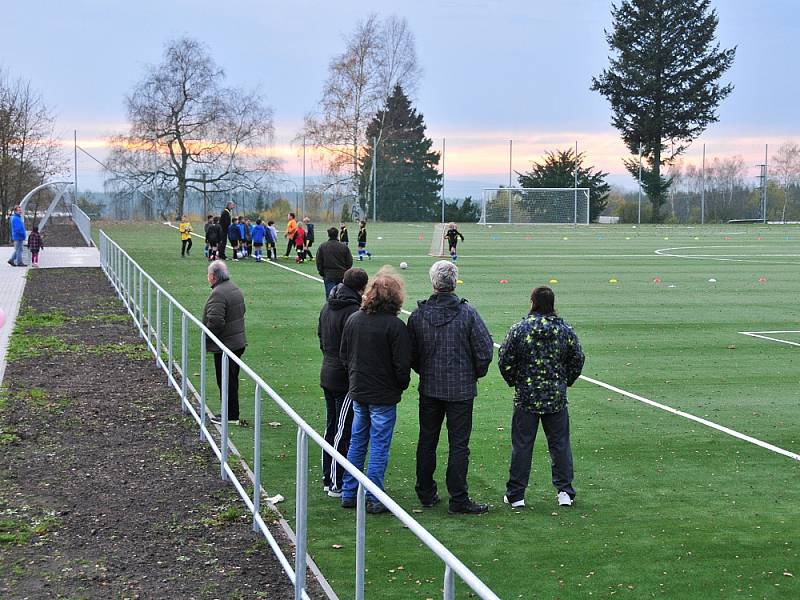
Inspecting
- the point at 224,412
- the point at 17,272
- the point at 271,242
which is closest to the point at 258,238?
the point at 271,242

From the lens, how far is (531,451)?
8.07 m

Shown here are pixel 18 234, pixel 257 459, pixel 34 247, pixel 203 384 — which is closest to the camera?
pixel 257 459

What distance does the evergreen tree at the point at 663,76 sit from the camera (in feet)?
280

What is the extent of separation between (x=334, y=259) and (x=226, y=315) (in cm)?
529

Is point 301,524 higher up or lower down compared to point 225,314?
lower down

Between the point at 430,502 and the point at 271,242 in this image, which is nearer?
the point at 430,502

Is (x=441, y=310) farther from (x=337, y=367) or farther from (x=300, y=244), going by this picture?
(x=300, y=244)

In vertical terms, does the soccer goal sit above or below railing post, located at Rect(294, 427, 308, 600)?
above

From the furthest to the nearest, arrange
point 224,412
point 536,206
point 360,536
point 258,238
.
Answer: point 536,206
point 258,238
point 224,412
point 360,536

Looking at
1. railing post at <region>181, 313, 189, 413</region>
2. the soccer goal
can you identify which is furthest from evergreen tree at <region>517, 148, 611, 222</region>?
railing post at <region>181, 313, 189, 413</region>

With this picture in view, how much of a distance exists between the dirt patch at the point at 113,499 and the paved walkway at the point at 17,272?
68.7 inches

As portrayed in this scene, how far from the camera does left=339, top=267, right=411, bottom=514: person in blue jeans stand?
7598 millimetres

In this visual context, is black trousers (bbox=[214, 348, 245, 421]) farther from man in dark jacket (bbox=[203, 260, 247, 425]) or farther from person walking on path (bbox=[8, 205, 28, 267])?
person walking on path (bbox=[8, 205, 28, 267])

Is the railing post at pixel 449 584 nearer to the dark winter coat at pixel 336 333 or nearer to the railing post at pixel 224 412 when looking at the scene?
the dark winter coat at pixel 336 333
